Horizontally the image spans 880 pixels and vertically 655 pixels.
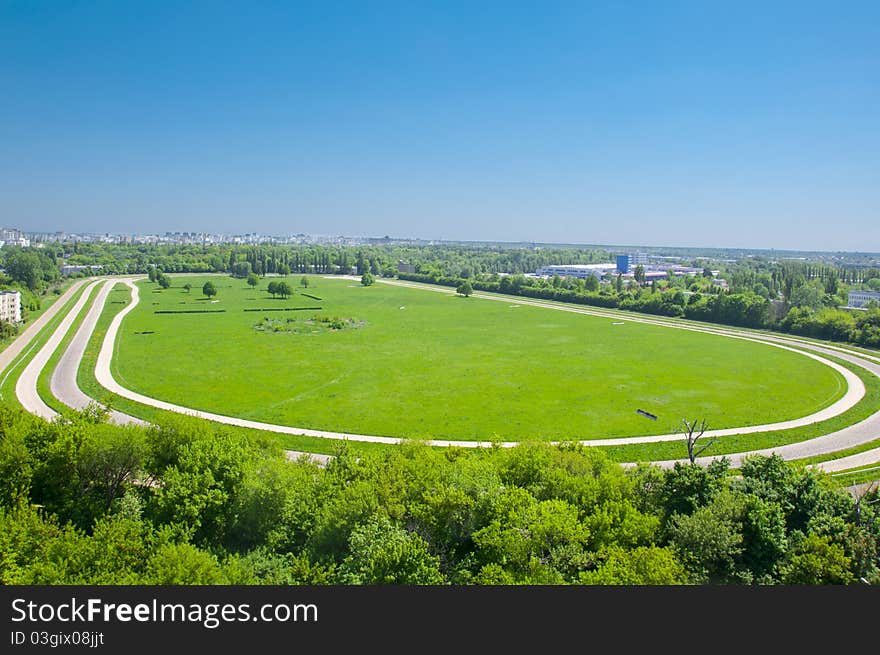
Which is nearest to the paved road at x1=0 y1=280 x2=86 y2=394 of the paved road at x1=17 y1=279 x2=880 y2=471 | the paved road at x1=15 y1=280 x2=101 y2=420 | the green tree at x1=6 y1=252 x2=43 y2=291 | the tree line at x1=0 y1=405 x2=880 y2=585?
the paved road at x1=15 y1=280 x2=101 y2=420

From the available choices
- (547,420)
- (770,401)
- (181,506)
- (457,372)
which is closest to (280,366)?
(457,372)

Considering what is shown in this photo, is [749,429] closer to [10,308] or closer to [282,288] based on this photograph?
[10,308]

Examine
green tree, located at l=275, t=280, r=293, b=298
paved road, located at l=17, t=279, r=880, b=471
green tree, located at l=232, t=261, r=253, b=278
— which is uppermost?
green tree, located at l=232, t=261, r=253, b=278

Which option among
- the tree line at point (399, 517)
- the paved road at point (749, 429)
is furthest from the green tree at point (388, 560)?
the paved road at point (749, 429)

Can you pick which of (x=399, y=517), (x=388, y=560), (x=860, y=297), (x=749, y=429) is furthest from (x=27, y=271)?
(x=860, y=297)

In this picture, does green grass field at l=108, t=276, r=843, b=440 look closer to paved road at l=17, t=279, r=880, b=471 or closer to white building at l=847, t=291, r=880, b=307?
paved road at l=17, t=279, r=880, b=471

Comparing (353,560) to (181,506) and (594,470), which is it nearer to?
(181,506)
